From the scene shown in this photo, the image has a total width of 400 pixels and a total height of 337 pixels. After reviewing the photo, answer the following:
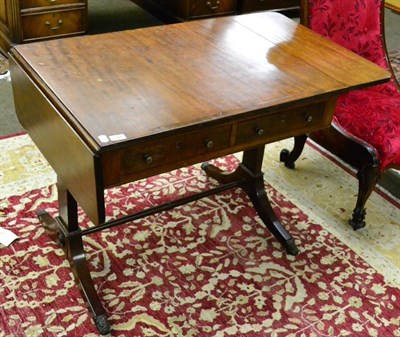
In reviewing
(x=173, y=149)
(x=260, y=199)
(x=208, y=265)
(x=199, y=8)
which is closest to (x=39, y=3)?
(x=199, y=8)

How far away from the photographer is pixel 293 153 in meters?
2.70

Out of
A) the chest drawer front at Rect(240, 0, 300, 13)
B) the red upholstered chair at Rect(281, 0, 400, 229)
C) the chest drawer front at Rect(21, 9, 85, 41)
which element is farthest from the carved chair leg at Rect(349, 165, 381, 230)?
the chest drawer front at Rect(240, 0, 300, 13)

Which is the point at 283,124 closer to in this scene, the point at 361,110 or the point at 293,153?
the point at 361,110

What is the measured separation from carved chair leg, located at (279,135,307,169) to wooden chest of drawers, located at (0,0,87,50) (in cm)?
156

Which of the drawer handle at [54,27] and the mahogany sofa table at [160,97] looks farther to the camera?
the drawer handle at [54,27]

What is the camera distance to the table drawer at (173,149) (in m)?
1.49

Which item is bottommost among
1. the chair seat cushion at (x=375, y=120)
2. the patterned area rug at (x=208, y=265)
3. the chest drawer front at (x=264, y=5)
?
the patterned area rug at (x=208, y=265)

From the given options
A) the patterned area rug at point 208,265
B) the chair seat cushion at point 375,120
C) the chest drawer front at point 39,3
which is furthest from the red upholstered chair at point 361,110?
the chest drawer front at point 39,3

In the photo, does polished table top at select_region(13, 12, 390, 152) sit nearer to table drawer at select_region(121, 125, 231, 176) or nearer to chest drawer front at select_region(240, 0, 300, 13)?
table drawer at select_region(121, 125, 231, 176)

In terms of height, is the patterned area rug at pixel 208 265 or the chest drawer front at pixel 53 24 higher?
the chest drawer front at pixel 53 24

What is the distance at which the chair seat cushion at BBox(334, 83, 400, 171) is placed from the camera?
219cm

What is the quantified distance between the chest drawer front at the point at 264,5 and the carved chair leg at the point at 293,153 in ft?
5.51

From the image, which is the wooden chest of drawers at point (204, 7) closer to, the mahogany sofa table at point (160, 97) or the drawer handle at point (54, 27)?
the drawer handle at point (54, 27)

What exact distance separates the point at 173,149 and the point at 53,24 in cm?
209
